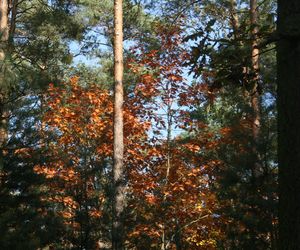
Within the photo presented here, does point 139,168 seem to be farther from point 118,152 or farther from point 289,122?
point 289,122

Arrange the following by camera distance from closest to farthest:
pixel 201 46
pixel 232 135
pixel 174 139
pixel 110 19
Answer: pixel 201 46, pixel 232 135, pixel 174 139, pixel 110 19

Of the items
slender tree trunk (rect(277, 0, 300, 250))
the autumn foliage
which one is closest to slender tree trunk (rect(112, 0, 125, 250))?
the autumn foliage

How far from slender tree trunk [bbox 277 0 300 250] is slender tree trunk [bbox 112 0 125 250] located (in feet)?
21.4

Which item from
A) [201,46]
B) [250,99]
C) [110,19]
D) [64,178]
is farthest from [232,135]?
[110,19]

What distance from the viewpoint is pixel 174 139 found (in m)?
12.4

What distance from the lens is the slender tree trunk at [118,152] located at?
9024 mm

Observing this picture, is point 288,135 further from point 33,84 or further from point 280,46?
point 33,84

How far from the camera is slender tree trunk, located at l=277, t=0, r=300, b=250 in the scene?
104 inches

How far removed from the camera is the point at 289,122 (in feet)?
9.07

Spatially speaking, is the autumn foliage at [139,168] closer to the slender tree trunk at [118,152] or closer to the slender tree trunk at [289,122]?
the slender tree trunk at [118,152]

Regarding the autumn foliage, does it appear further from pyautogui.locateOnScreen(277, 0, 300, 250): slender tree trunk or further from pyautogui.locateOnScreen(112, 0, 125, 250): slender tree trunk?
pyautogui.locateOnScreen(277, 0, 300, 250): slender tree trunk

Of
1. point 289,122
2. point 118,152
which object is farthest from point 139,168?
point 289,122

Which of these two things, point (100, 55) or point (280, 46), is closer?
point (280, 46)

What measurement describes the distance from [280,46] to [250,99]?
8756 mm
